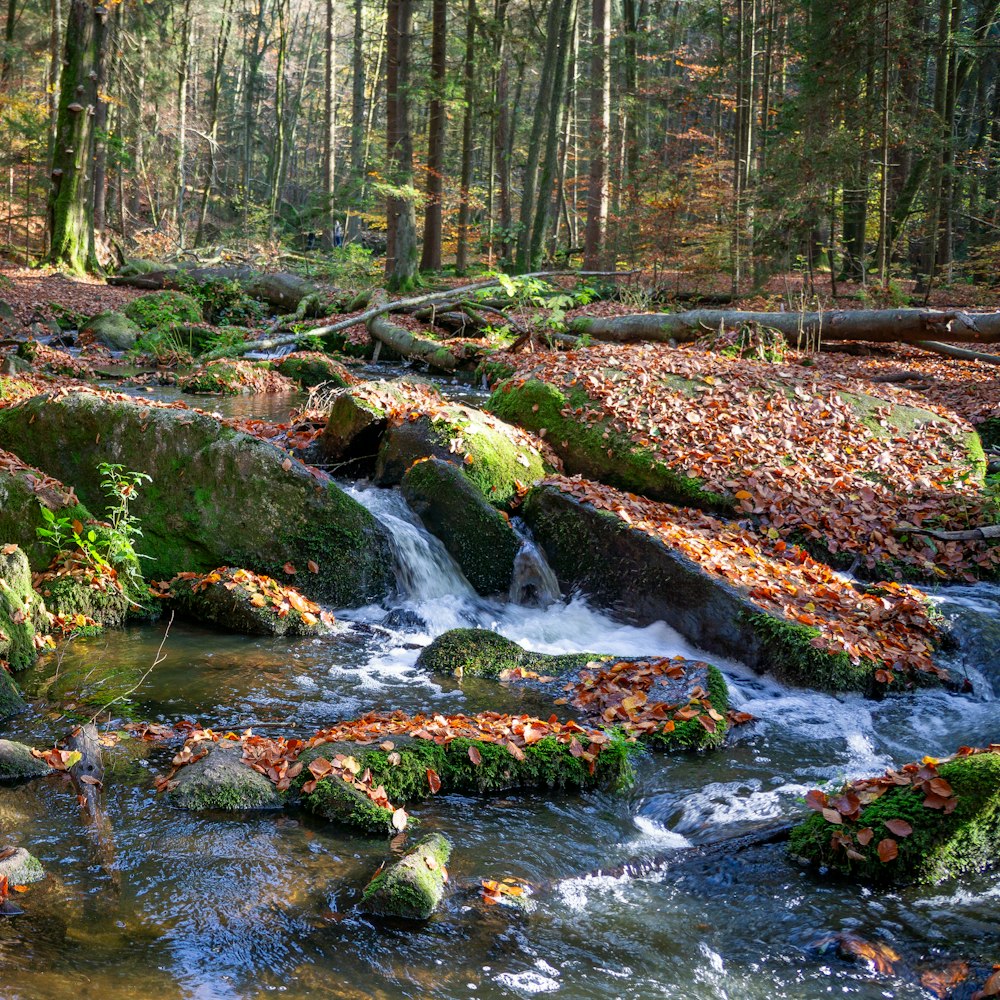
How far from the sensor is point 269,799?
4.41 metres

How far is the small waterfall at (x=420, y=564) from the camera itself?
26.5 ft

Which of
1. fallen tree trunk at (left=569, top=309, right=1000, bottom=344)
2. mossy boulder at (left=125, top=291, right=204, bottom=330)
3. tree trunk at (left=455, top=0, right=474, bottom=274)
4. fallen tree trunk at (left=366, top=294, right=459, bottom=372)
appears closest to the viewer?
fallen tree trunk at (left=569, top=309, right=1000, bottom=344)

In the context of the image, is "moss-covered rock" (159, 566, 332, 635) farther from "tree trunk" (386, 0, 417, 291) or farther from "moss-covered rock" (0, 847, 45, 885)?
"tree trunk" (386, 0, 417, 291)

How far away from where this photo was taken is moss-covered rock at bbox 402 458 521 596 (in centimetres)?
831

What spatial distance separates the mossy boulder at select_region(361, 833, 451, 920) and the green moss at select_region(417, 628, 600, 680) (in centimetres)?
272

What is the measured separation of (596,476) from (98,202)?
21.9 meters

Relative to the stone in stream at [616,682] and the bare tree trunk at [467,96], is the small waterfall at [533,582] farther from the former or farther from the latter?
the bare tree trunk at [467,96]

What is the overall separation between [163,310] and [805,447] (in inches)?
541

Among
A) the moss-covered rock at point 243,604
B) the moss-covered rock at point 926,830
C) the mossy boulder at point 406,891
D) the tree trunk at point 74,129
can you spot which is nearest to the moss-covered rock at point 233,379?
the moss-covered rock at point 243,604

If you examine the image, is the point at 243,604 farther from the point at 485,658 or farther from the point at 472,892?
the point at 472,892

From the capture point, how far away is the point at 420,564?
8.20 meters

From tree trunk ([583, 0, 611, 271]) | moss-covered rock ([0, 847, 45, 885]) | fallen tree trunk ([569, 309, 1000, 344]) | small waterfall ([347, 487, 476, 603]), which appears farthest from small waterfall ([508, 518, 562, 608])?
tree trunk ([583, 0, 611, 271])

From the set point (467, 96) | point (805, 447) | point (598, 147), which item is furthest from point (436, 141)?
point (805, 447)

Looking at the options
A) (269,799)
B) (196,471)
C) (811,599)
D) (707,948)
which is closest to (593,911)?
(707,948)
